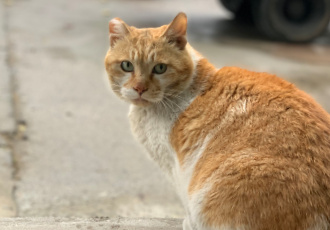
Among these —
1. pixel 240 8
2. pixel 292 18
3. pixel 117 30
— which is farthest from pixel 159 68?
pixel 240 8

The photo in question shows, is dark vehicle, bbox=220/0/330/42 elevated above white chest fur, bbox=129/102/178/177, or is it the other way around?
white chest fur, bbox=129/102/178/177

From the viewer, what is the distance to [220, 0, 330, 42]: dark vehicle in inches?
309

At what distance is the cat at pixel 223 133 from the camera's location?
205 cm

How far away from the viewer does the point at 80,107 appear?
5.36 m

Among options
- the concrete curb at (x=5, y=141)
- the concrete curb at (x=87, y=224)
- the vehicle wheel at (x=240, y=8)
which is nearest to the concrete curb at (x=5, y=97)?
the concrete curb at (x=5, y=141)

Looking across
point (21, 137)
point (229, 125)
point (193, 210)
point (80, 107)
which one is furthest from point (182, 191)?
point (80, 107)

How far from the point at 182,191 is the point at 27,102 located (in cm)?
320

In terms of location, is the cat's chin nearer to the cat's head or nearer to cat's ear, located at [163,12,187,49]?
the cat's head

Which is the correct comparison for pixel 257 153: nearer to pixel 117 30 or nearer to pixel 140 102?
pixel 140 102

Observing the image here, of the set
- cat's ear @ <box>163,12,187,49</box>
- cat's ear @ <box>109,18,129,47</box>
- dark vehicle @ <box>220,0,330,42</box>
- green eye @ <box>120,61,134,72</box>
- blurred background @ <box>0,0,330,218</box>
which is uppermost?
cat's ear @ <box>163,12,187,49</box>

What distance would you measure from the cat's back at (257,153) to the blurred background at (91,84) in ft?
4.72

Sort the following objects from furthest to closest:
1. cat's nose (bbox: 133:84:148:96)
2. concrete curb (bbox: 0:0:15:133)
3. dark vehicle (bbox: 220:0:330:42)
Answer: dark vehicle (bbox: 220:0:330:42) → concrete curb (bbox: 0:0:15:133) → cat's nose (bbox: 133:84:148:96)

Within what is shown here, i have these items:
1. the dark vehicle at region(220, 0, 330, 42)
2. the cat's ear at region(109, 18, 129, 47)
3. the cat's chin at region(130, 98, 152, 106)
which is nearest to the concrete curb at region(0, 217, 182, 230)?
the cat's chin at region(130, 98, 152, 106)

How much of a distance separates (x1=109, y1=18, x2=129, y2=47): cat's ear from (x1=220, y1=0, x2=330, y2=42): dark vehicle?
5.63 m
